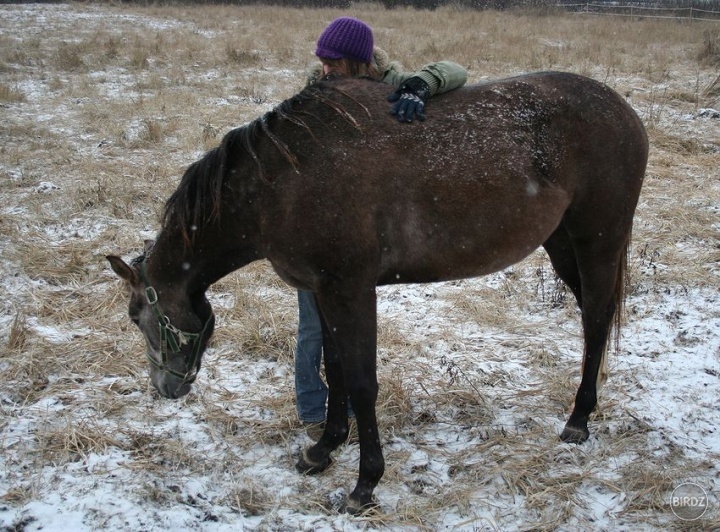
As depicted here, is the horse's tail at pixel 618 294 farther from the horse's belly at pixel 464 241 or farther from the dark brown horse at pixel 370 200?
the horse's belly at pixel 464 241

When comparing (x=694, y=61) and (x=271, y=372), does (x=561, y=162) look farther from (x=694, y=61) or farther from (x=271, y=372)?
(x=694, y=61)

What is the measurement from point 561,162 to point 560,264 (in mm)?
789

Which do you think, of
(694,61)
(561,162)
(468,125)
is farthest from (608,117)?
(694,61)

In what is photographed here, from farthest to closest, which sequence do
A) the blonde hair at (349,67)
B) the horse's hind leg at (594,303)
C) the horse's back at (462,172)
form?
the horse's hind leg at (594,303) → the blonde hair at (349,67) → the horse's back at (462,172)

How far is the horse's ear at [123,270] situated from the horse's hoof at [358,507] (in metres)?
1.43

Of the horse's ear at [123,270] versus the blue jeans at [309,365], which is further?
the blue jeans at [309,365]

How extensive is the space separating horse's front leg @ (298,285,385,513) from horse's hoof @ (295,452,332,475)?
291mm

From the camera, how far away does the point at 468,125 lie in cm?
255

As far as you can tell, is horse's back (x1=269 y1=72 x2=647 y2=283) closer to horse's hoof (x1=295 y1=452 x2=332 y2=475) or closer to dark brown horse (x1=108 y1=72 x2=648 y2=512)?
dark brown horse (x1=108 y1=72 x2=648 y2=512)

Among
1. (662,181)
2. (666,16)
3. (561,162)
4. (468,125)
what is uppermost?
(666,16)

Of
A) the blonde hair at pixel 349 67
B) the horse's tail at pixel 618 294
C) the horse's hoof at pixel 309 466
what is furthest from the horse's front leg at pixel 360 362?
the horse's tail at pixel 618 294

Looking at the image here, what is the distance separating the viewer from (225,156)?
2.48 meters

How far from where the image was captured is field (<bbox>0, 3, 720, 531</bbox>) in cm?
267

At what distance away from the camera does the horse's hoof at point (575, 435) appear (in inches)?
122
